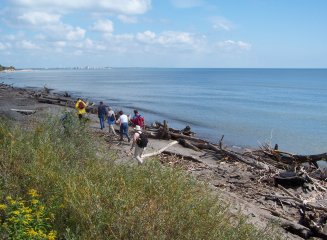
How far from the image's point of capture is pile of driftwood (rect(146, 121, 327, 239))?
34.7ft

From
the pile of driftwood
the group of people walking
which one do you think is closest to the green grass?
the pile of driftwood

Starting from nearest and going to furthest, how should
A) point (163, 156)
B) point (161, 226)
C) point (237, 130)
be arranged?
point (161, 226) < point (163, 156) < point (237, 130)

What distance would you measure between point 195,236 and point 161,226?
1.86 ft

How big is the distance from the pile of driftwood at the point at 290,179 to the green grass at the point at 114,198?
2.74m

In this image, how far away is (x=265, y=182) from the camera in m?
14.5

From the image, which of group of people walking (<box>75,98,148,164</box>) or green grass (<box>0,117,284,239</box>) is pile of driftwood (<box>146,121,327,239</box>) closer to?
group of people walking (<box>75,98,148,164</box>)

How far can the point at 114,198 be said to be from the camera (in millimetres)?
5625

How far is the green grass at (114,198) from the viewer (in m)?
5.39

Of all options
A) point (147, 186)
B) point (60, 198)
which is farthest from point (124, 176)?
point (60, 198)

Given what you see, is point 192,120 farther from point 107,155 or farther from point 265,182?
point 107,155

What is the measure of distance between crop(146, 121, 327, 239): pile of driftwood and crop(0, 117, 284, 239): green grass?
274 centimetres

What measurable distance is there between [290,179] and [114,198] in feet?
33.9

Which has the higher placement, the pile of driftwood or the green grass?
the green grass

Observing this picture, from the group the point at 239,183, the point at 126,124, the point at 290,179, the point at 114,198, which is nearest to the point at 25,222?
the point at 114,198
